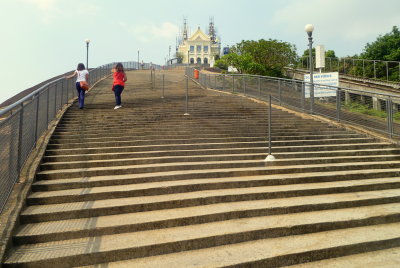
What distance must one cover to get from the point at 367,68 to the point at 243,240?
29.9 metres

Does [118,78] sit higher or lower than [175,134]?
higher

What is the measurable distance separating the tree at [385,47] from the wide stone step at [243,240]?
33.1 m

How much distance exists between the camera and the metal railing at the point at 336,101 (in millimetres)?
8156

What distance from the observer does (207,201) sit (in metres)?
4.26

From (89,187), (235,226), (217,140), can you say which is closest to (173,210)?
(235,226)

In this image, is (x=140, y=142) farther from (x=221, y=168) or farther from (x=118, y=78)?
(x=118, y=78)

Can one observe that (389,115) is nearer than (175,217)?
No

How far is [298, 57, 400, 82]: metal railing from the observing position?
25.8 m

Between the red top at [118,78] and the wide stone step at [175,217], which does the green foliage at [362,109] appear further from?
the red top at [118,78]

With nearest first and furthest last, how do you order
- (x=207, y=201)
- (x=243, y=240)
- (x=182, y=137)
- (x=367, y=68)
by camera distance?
(x=243, y=240) < (x=207, y=201) < (x=182, y=137) < (x=367, y=68)

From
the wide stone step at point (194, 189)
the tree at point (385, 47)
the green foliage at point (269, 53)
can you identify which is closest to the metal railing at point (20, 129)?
the wide stone step at point (194, 189)

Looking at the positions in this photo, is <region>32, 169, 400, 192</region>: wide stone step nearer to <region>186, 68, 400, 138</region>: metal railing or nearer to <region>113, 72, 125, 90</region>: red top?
<region>186, 68, 400, 138</region>: metal railing

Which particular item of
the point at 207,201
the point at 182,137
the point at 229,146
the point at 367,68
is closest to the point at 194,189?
the point at 207,201

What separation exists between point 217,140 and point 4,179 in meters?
4.67
